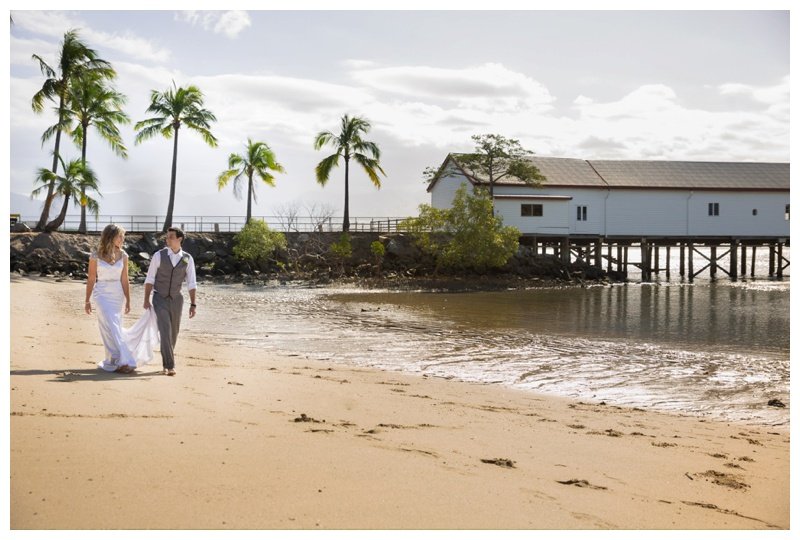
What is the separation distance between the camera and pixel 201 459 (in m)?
4.62

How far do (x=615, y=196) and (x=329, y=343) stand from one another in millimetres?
35291

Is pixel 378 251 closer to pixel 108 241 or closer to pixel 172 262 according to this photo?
pixel 172 262

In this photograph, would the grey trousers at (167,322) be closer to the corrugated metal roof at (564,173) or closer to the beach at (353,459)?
the beach at (353,459)

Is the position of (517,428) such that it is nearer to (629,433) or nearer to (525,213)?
(629,433)

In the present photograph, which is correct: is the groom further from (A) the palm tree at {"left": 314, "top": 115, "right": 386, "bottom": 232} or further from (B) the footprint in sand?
(A) the palm tree at {"left": 314, "top": 115, "right": 386, "bottom": 232}

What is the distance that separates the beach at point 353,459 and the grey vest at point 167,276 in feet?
2.97

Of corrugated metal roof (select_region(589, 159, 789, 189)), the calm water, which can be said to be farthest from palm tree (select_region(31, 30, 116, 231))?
corrugated metal roof (select_region(589, 159, 789, 189))

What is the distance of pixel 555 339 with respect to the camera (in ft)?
52.5

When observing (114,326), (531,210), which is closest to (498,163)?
(531,210)

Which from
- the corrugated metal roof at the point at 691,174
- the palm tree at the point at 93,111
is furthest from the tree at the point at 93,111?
the corrugated metal roof at the point at 691,174

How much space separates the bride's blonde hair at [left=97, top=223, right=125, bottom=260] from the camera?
794 cm

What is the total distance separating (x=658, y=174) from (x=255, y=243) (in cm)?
2494

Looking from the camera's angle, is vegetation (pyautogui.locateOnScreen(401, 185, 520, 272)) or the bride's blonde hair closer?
the bride's blonde hair

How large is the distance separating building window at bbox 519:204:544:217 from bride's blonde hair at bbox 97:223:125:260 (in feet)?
122
